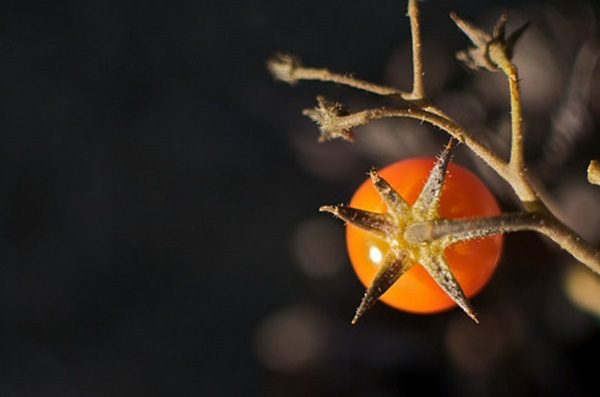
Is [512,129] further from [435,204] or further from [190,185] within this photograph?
[190,185]

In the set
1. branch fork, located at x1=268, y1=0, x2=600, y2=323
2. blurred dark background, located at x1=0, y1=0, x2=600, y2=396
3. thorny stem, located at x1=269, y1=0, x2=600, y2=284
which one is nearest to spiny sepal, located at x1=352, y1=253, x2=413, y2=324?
branch fork, located at x1=268, y1=0, x2=600, y2=323

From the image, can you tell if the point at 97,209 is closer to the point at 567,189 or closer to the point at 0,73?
the point at 0,73

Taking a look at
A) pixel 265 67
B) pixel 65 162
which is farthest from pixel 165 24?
pixel 65 162

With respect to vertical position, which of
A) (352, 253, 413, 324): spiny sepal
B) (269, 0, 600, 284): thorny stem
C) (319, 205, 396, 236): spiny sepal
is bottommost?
(352, 253, 413, 324): spiny sepal

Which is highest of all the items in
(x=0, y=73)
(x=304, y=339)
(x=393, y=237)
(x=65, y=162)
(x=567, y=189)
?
(x=567, y=189)

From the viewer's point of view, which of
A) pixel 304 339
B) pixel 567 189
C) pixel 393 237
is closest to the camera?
pixel 393 237

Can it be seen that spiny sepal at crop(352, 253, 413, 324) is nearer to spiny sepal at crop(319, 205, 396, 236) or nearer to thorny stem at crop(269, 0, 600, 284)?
spiny sepal at crop(319, 205, 396, 236)

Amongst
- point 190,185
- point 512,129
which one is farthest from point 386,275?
point 190,185

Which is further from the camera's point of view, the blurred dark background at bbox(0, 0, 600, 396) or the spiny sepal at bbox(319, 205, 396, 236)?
the blurred dark background at bbox(0, 0, 600, 396)

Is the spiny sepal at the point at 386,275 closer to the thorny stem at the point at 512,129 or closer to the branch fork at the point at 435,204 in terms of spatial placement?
the branch fork at the point at 435,204
